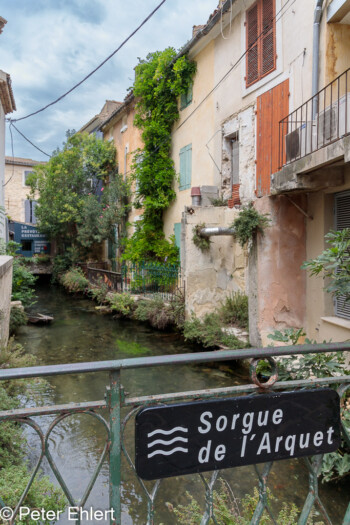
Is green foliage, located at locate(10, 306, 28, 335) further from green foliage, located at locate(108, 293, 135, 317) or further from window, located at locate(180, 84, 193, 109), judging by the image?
window, located at locate(180, 84, 193, 109)

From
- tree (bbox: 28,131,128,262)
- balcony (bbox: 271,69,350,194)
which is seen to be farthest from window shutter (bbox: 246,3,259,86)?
tree (bbox: 28,131,128,262)

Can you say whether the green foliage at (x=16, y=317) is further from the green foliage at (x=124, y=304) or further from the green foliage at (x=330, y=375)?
the green foliage at (x=330, y=375)

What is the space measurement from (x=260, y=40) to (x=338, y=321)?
6391mm

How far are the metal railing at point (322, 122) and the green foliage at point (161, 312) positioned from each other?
5202 millimetres

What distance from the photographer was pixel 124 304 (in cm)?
1282

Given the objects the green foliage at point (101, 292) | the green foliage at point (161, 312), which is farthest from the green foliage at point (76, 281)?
the green foliage at point (161, 312)

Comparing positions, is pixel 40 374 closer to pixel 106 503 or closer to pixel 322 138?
pixel 106 503

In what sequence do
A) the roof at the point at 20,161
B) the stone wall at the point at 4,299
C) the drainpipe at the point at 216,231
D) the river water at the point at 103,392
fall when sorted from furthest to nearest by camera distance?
the roof at the point at 20,161 < the drainpipe at the point at 216,231 < the stone wall at the point at 4,299 < the river water at the point at 103,392

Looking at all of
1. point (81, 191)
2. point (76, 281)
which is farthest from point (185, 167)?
point (81, 191)

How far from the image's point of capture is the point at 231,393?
5.36 feet

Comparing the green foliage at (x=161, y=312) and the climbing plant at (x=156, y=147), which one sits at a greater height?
the climbing plant at (x=156, y=147)

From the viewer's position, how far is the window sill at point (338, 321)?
261 inches

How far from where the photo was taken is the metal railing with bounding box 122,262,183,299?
1226 cm

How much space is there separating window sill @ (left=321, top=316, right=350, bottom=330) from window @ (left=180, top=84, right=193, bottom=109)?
27.5 ft
